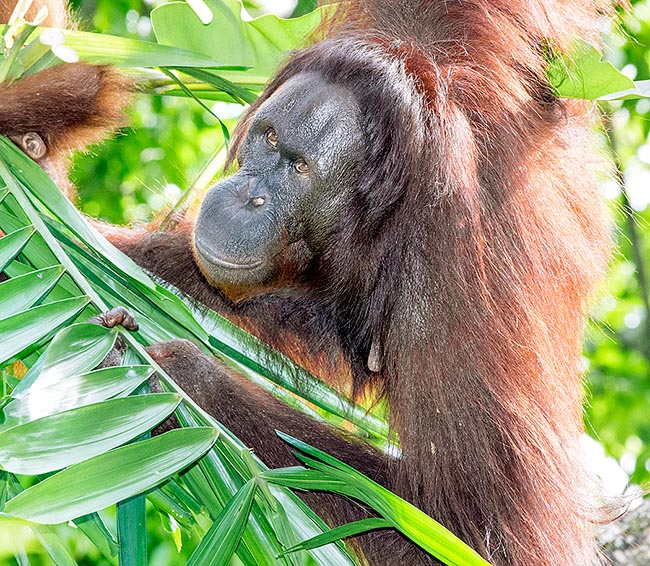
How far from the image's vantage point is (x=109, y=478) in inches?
69.5

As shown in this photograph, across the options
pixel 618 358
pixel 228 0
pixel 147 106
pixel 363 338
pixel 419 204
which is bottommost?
pixel 618 358

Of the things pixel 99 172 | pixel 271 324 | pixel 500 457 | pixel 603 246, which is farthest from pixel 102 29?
pixel 500 457

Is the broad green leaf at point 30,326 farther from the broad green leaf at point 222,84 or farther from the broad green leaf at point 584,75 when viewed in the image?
the broad green leaf at point 584,75

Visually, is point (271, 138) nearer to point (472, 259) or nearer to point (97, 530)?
point (472, 259)

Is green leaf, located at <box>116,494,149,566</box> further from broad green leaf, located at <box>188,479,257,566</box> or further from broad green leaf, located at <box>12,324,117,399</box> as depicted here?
broad green leaf, located at <box>12,324,117,399</box>

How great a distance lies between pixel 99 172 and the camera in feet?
24.8

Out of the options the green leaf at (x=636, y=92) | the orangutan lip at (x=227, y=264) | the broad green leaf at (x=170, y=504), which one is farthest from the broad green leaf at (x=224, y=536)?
the green leaf at (x=636, y=92)

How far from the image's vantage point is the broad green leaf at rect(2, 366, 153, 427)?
5.74 ft

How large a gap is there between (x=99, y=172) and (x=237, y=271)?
16.7 feet

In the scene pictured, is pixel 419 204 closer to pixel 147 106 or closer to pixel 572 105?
pixel 572 105

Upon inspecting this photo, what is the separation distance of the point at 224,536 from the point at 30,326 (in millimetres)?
591

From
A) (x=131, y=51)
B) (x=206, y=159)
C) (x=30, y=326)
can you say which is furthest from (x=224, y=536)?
(x=206, y=159)

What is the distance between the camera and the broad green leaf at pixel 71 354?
1844mm

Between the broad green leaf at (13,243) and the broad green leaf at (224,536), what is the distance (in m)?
0.77
